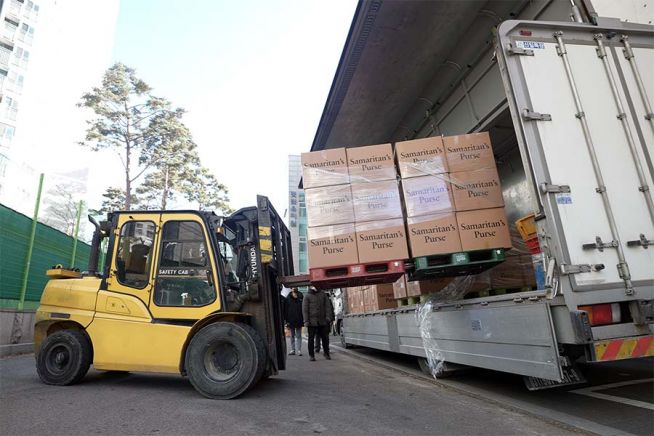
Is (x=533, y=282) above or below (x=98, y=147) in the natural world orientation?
below

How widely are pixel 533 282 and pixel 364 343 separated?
4537 millimetres

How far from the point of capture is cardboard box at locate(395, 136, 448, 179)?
464cm

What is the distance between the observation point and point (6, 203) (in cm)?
821

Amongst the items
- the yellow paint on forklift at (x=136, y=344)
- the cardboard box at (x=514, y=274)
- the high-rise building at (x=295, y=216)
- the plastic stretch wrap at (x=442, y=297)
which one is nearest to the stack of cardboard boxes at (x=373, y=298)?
the plastic stretch wrap at (x=442, y=297)

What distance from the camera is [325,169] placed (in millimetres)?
4793

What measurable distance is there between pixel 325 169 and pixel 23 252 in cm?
767

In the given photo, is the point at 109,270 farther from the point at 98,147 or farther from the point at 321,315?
the point at 98,147

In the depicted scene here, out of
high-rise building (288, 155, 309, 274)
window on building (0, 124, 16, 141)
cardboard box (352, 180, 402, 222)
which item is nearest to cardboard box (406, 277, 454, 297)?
cardboard box (352, 180, 402, 222)

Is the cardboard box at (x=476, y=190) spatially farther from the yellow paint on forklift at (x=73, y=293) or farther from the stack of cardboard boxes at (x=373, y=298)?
the yellow paint on forklift at (x=73, y=293)

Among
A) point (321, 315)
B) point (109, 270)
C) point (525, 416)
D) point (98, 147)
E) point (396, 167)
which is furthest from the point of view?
point (98, 147)

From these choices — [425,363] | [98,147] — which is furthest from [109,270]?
[98,147]

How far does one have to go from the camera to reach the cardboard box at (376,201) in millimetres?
4594

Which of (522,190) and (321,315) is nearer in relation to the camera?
(522,190)

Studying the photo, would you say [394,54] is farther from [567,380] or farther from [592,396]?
[592,396]
